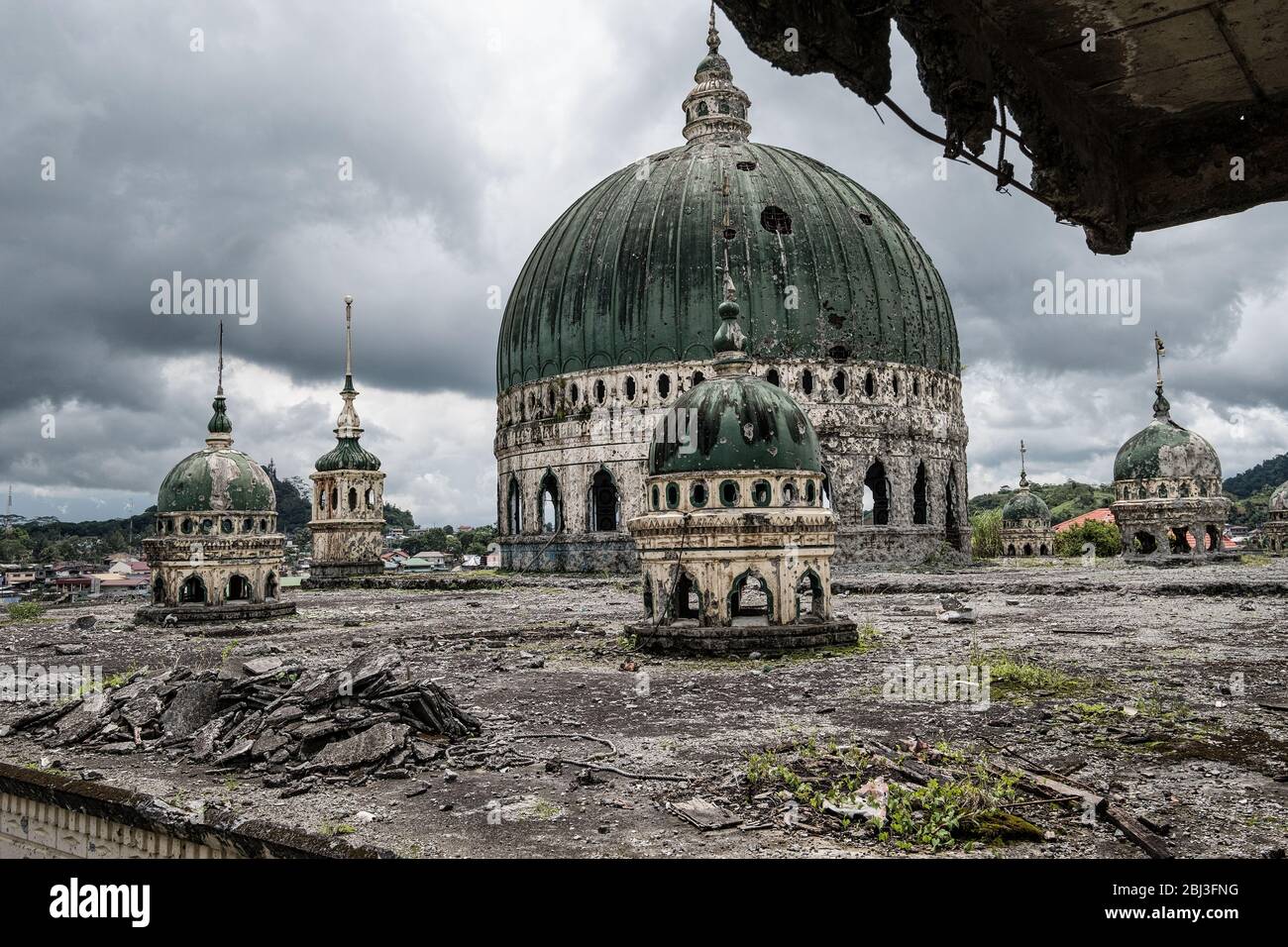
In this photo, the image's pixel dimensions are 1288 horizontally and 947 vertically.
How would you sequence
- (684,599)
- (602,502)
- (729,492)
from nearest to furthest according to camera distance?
(729,492) → (684,599) → (602,502)

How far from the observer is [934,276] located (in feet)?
138

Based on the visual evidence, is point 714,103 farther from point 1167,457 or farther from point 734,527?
point 734,527

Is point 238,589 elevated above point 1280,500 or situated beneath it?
situated beneath

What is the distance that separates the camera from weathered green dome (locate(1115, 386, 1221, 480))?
132ft

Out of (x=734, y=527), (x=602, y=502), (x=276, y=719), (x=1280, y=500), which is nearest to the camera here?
(x=276, y=719)

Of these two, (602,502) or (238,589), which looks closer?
(238,589)

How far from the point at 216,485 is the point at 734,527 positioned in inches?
591

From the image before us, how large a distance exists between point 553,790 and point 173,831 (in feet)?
9.56

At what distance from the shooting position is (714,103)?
43469mm

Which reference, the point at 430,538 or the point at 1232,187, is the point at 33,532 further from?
the point at 1232,187

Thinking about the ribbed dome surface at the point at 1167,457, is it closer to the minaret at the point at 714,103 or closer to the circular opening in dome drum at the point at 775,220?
the circular opening in dome drum at the point at 775,220

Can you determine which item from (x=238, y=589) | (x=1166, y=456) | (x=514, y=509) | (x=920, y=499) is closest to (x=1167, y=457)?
(x=1166, y=456)

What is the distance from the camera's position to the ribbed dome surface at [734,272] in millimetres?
36375
